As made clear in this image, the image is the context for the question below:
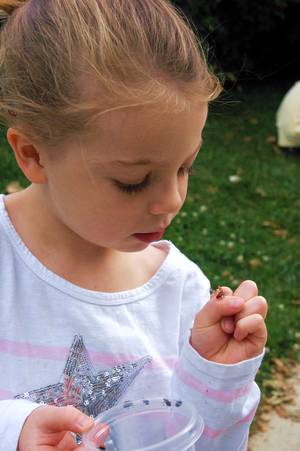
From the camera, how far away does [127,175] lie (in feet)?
4.86

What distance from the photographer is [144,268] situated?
185cm

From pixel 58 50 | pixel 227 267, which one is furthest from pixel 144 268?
pixel 227 267

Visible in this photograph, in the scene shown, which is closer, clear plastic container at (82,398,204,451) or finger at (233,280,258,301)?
clear plastic container at (82,398,204,451)

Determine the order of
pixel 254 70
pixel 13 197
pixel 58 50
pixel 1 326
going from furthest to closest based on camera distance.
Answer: pixel 254 70
pixel 13 197
pixel 1 326
pixel 58 50

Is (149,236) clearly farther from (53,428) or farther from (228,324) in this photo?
(53,428)

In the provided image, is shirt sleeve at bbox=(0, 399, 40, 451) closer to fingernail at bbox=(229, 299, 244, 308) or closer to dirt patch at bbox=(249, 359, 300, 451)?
fingernail at bbox=(229, 299, 244, 308)

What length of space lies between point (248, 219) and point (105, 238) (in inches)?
140

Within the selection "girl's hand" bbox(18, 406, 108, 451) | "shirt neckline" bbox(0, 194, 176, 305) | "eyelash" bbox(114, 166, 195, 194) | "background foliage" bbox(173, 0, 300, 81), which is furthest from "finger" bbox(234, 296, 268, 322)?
"background foliage" bbox(173, 0, 300, 81)

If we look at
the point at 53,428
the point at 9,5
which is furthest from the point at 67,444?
the point at 9,5

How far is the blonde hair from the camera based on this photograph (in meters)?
1.47

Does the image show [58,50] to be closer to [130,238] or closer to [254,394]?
[130,238]

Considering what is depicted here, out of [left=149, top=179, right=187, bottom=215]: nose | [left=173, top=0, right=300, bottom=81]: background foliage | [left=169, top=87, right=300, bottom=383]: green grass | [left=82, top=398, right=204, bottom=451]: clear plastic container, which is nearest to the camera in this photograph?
[left=82, top=398, right=204, bottom=451]: clear plastic container

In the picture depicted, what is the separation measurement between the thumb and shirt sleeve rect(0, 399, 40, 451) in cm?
8

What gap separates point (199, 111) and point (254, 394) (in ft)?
2.28
